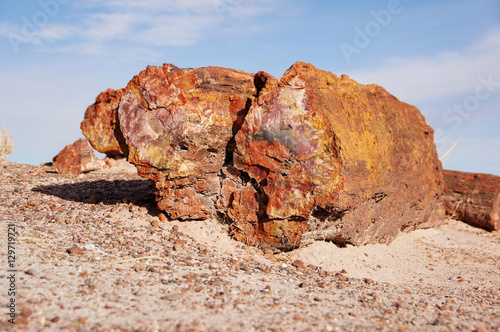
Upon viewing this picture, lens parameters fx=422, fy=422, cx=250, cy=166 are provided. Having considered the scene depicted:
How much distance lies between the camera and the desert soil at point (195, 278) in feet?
10.7

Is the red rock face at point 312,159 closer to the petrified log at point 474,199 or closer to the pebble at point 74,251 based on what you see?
the pebble at point 74,251

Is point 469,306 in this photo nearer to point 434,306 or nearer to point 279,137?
point 434,306

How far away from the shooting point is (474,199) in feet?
31.9

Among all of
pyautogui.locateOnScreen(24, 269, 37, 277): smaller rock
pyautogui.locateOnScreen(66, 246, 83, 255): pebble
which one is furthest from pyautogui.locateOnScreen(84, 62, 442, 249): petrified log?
pyautogui.locateOnScreen(24, 269, 37, 277): smaller rock

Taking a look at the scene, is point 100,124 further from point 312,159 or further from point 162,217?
point 312,159

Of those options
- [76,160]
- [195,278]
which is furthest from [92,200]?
[76,160]

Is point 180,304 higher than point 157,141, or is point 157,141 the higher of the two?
point 157,141

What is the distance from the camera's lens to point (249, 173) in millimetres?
5453

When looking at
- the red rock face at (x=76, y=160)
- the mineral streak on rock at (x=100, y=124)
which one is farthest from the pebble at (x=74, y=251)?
the red rock face at (x=76, y=160)

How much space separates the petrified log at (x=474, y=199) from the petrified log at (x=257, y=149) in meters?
4.71

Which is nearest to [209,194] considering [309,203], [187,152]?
[187,152]

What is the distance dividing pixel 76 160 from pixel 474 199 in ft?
30.9

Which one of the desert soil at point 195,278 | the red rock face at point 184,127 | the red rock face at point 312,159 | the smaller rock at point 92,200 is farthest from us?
the smaller rock at point 92,200

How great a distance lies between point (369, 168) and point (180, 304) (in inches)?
136
